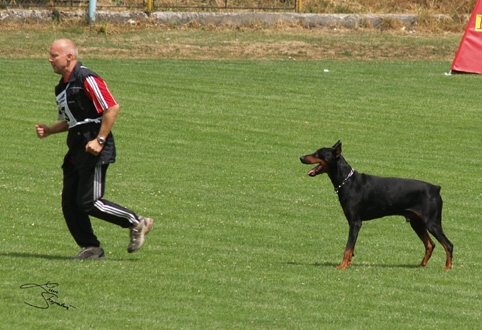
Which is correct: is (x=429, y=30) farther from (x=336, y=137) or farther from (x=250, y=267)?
(x=250, y=267)

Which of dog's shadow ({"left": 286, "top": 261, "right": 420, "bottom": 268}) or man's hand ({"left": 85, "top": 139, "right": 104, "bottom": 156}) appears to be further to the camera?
dog's shadow ({"left": 286, "top": 261, "right": 420, "bottom": 268})

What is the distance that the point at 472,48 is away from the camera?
92.6 feet

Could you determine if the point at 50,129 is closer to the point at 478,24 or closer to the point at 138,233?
the point at 138,233

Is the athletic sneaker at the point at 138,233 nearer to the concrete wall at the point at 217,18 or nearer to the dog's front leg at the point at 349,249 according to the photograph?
the dog's front leg at the point at 349,249

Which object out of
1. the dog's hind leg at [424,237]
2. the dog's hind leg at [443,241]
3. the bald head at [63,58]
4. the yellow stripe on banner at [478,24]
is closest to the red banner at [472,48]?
the yellow stripe on banner at [478,24]

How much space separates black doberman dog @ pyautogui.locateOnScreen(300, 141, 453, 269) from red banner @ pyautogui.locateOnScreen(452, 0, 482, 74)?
55.9 ft
